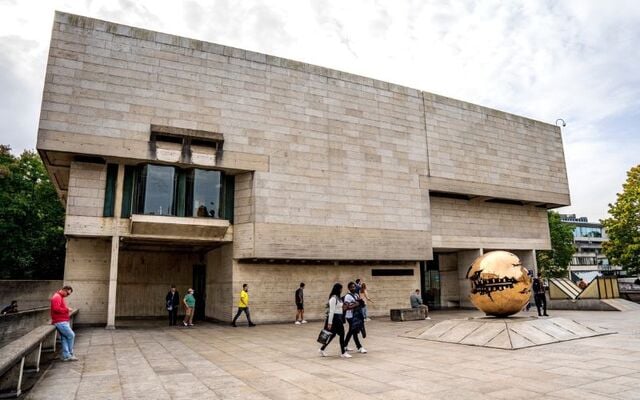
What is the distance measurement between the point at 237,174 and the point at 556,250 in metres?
50.1

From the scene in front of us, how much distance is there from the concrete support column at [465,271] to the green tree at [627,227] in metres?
18.8

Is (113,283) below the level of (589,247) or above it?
below

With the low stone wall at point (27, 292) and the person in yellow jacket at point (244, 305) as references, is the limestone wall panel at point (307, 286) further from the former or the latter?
the low stone wall at point (27, 292)

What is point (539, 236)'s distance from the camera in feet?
105

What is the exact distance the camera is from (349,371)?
8.94 m

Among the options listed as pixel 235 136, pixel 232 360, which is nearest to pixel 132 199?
pixel 235 136

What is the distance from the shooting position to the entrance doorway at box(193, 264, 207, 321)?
82.7ft

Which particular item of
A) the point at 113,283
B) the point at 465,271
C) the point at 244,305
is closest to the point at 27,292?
the point at 113,283

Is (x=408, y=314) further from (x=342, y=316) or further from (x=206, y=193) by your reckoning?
(x=206, y=193)

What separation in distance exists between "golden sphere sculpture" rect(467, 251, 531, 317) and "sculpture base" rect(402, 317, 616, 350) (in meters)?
0.47

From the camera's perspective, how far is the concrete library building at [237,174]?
19375mm

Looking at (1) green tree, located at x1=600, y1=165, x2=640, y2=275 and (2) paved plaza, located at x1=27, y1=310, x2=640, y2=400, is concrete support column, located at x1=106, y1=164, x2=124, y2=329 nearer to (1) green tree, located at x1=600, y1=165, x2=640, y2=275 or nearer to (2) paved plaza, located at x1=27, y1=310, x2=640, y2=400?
(2) paved plaza, located at x1=27, y1=310, x2=640, y2=400

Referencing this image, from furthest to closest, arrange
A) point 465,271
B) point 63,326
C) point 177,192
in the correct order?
point 465,271, point 177,192, point 63,326

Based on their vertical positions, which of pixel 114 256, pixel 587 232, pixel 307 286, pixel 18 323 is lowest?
pixel 18 323
